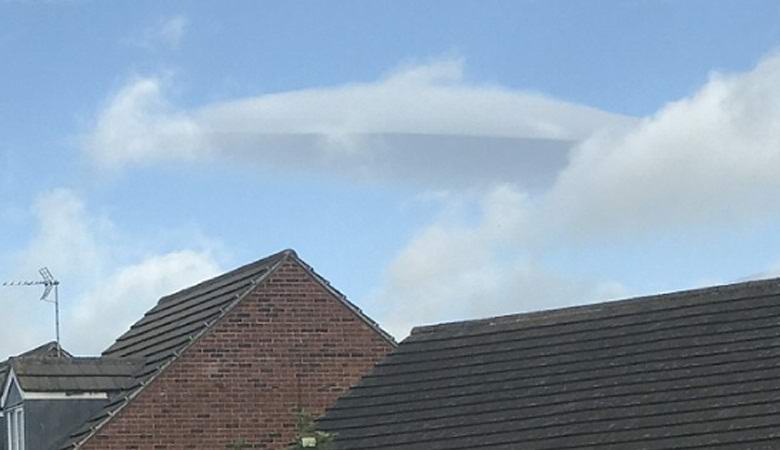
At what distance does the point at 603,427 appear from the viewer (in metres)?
27.4

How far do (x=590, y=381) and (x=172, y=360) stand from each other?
7112mm

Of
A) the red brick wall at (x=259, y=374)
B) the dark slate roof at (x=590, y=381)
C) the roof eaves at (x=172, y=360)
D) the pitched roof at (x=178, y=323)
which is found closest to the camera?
the dark slate roof at (x=590, y=381)

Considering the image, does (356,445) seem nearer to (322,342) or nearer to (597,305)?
(322,342)

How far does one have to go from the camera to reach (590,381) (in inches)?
1137

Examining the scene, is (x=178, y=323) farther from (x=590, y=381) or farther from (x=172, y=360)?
(x=590, y=381)

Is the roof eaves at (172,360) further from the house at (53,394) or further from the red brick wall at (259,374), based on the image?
the house at (53,394)

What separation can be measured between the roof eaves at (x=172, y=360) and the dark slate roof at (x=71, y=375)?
94 cm

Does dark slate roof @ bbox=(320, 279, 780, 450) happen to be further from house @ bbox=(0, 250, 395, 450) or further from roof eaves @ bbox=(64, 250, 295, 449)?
roof eaves @ bbox=(64, 250, 295, 449)

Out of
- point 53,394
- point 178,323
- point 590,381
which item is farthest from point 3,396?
point 590,381

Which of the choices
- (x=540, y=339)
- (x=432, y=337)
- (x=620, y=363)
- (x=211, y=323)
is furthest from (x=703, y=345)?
(x=211, y=323)

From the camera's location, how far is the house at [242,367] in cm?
3070

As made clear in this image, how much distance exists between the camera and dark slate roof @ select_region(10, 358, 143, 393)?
3150 centimetres

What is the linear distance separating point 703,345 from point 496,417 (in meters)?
3.43

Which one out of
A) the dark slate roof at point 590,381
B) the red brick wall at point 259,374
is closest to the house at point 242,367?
the red brick wall at point 259,374
